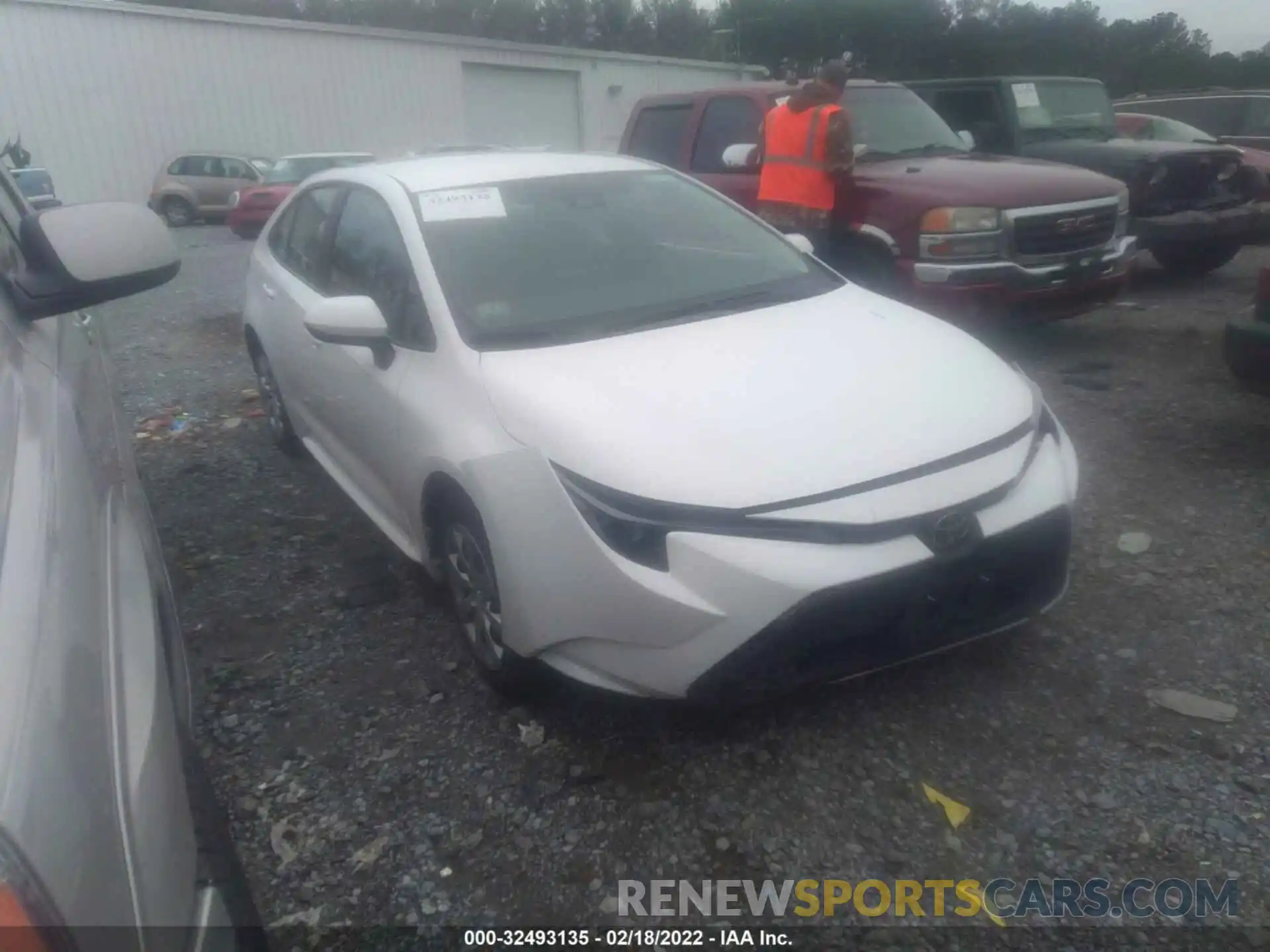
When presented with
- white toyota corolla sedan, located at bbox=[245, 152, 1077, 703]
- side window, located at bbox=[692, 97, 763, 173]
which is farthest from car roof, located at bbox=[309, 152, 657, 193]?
side window, located at bbox=[692, 97, 763, 173]

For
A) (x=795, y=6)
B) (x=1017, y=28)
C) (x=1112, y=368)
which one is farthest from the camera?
(x=795, y=6)

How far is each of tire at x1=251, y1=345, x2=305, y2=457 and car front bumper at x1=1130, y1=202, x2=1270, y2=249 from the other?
6499 millimetres

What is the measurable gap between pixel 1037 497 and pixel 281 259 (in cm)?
366

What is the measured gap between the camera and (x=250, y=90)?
71.1ft

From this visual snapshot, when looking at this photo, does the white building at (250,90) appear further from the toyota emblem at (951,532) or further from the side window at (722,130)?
the toyota emblem at (951,532)

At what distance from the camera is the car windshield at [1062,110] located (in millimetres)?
8469

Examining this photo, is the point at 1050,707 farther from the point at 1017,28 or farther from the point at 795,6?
the point at 795,6

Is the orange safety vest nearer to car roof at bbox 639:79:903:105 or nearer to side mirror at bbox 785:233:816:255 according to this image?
car roof at bbox 639:79:903:105

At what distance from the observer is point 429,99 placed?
24047 millimetres

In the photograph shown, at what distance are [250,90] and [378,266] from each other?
21.0 m

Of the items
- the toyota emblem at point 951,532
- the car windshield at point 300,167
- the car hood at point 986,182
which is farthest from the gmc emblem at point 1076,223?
the car windshield at point 300,167

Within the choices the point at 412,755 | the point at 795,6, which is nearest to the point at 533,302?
the point at 412,755

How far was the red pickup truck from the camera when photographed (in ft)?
19.0

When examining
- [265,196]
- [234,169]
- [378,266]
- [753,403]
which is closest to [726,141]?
[378,266]
